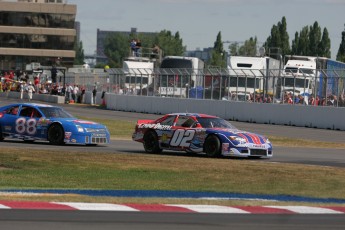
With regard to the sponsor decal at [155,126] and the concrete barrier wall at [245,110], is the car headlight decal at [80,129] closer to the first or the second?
the sponsor decal at [155,126]

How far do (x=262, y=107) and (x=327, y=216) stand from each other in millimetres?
37597

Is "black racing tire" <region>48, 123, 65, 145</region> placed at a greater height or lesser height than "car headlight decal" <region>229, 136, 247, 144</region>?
lesser

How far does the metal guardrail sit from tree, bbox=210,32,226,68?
73.2 metres

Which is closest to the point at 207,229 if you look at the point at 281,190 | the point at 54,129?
the point at 281,190

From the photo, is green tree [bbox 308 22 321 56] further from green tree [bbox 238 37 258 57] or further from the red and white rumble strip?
the red and white rumble strip

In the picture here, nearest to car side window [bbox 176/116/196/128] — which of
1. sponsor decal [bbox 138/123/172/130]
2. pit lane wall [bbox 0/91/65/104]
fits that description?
sponsor decal [bbox 138/123/172/130]

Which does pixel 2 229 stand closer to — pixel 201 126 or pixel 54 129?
pixel 201 126

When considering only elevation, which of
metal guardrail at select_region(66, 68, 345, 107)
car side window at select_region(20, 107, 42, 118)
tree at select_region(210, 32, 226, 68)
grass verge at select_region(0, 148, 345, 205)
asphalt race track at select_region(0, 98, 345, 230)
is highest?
tree at select_region(210, 32, 226, 68)

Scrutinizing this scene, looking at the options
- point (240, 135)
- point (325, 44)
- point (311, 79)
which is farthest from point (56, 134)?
point (325, 44)

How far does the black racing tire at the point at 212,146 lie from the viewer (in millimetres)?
23938

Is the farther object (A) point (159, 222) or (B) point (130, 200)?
(B) point (130, 200)

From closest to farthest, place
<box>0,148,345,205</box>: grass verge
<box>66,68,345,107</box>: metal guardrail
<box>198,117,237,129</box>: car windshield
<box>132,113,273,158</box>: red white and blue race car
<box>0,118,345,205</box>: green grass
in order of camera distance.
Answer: <box>0,118,345,205</box>: green grass
<box>0,148,345,205</box>: grass verge
<box>132,113,273,158</box>: red white and blue race car
<box>198,117,237,129</box>: car windshield
<box>66,68,345,107</box>: metal guardrail

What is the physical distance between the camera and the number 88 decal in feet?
90.4

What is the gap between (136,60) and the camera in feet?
222
